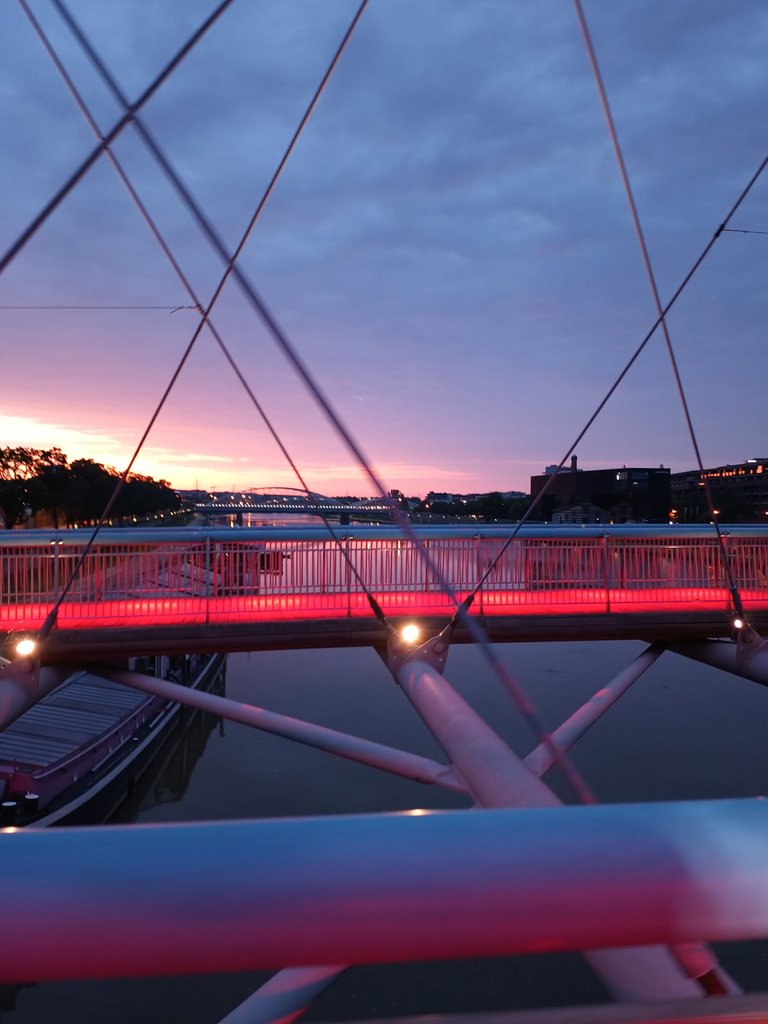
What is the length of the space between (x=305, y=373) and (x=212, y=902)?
365cm

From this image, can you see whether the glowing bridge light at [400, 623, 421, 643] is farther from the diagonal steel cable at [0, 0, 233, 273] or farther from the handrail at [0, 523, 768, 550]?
the diagonal steel cable at [0, 0, 233, 273]

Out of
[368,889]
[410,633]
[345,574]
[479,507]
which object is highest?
[479,507]

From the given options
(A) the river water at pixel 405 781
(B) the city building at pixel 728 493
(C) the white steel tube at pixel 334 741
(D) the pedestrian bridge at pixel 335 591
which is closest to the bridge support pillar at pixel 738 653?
(D) the pedestrian bridge at pixel 335 591

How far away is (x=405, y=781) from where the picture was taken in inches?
1090

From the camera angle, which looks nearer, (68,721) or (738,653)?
(738,653)

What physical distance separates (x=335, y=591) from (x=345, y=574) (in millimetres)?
668

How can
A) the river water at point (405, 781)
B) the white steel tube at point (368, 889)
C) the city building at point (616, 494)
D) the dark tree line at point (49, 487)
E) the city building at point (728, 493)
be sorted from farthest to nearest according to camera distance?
1. the city building at point (728, 493)
2. the city building at point (616, 494)
3. the dark tree line at point (49, 487)
4. the river water at point (405, 781)
5. the white steel tube at point (368, 889)

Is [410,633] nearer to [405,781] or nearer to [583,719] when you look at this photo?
[583,719]

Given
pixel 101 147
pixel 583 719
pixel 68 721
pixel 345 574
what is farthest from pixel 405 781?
pixel 101 147

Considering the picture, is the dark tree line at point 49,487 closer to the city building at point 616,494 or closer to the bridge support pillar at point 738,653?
the city building at point 616,494

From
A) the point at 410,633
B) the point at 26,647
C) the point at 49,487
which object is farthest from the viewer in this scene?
the point at 49,487

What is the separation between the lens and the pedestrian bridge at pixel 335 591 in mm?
13023

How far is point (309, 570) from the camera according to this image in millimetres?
14875

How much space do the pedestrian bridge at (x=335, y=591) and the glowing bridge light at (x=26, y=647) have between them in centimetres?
123
